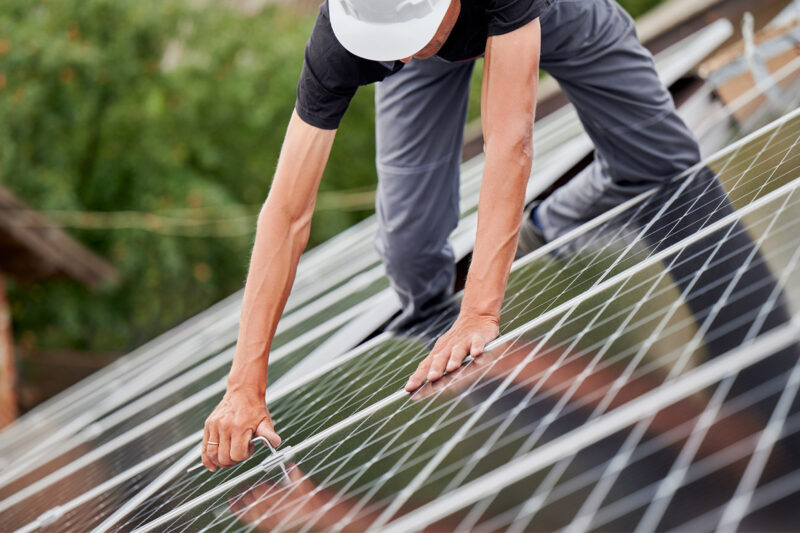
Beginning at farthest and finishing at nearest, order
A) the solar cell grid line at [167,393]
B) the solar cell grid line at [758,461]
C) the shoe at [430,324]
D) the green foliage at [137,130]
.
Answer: the green foliage at [137,130] → the solar cell grid line at [167,393] → the shoe at [430,324] → the solar cell grid line at [758,461]

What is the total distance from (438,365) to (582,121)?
5.51 feet

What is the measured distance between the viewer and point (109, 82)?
19656 mm

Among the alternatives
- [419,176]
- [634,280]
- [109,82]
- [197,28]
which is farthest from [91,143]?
[634,280]

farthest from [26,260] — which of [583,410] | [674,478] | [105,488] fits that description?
[674,478]

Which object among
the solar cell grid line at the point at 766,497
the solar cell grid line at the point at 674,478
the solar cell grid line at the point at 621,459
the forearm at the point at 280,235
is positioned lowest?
the solar cell grid line at the point at 766,497

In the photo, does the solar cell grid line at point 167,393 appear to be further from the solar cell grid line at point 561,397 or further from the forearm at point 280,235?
the solar cell grid line at point 561,397

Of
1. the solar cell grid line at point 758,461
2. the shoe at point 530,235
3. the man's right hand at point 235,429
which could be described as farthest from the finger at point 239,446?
the shoe at point 530,235

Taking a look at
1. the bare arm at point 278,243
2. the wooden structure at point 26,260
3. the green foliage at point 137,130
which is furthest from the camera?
the green foliage at point 137,130

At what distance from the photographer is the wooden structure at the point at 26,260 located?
9.66m

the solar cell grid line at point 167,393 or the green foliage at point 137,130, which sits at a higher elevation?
the green foliage at point 137,130

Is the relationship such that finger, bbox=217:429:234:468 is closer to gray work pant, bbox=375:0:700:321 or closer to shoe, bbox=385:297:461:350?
shoe, bbox=385:297:461:350

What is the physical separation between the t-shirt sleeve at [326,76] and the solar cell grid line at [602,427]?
1540 mm

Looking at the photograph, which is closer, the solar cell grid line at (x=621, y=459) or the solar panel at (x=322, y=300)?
the solar cell grid line at (x=621, y=459)

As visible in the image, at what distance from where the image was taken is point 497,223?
2.68 metres
